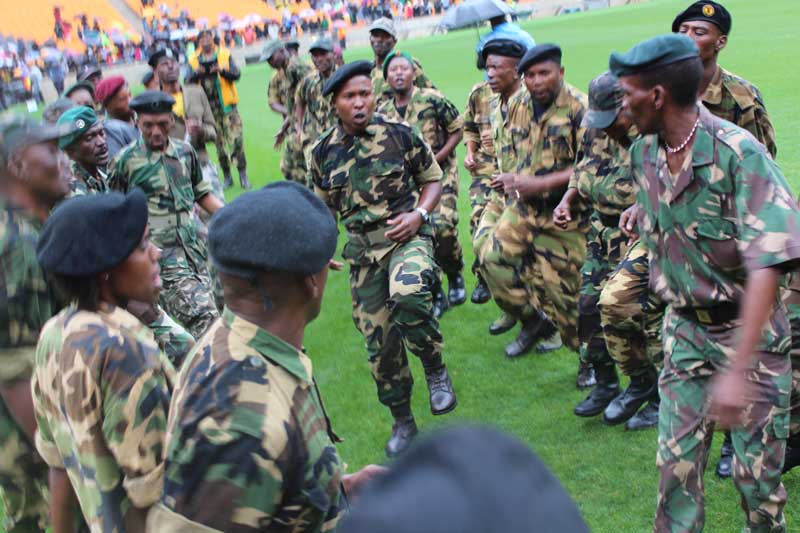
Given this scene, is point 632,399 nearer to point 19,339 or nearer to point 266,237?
point 19,339

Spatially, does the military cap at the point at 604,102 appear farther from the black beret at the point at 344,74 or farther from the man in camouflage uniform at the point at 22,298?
the man in camouflage uniform at the point at 22,298

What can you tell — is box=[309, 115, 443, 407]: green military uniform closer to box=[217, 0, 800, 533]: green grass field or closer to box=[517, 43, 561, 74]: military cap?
box=[217, 0, 800, 533]: green grass field

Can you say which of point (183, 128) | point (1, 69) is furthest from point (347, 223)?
point (1, 69)

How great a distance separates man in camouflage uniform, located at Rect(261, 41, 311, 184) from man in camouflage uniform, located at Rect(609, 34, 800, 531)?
8.70m

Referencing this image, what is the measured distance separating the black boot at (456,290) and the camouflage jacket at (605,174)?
115 inches

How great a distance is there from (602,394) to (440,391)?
3.80ft

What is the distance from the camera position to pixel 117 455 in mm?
2824

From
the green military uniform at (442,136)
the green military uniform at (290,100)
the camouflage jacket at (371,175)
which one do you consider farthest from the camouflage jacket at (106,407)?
the green military uniform at (290,100)

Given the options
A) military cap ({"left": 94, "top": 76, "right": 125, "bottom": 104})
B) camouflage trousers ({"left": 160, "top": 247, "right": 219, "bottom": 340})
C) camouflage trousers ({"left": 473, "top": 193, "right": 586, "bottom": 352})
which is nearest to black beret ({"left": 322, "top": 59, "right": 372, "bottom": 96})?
camouflage trousers ({"left": 473, "top": 193, "right": 586, "bottom": 352})

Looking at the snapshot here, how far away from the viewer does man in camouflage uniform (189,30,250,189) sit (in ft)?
46.6

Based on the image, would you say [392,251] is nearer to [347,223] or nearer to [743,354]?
[347,223]

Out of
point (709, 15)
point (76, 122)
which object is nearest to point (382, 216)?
point (76, 122)

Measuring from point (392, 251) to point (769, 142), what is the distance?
2.61 metres

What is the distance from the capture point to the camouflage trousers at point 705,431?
3662 millimetres
